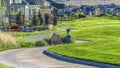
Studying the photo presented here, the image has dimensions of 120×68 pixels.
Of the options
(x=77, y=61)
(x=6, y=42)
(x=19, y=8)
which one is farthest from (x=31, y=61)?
(x=19, y=8)

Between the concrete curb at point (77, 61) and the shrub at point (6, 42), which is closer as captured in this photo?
the concrete curb at point (77, 61)

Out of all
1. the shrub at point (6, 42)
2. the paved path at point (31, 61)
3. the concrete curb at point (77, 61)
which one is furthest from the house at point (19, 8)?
the concrete curb at point (77, 61)

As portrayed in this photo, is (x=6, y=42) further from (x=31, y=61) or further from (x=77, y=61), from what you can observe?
(x=77, y=61)

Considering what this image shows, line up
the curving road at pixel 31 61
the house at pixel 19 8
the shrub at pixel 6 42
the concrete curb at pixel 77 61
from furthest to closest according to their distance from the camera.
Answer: the house at pixel 19 8
the shrub at pixel 6 42
the curving road at pixel 31 61
the concrete curb at pixel 77 61

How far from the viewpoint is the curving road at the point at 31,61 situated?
2689 centimetres

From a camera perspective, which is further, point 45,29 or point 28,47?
point 45,29

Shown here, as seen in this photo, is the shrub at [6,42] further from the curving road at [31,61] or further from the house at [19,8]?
the house at [19,8]

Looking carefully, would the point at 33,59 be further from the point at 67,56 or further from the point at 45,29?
the point at 45,29

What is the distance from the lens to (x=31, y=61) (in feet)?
95.7

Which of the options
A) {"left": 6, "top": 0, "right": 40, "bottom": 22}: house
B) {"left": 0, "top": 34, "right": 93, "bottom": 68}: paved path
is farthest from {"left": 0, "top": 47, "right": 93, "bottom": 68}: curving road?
{"left": 6, "top": 0, "right": 40, "bottom": 22}: house

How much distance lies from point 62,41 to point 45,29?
1077 inches

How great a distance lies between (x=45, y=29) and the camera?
72.4 metres

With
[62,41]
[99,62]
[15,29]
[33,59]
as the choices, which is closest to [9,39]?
[62,41]

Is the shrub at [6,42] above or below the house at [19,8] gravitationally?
above
